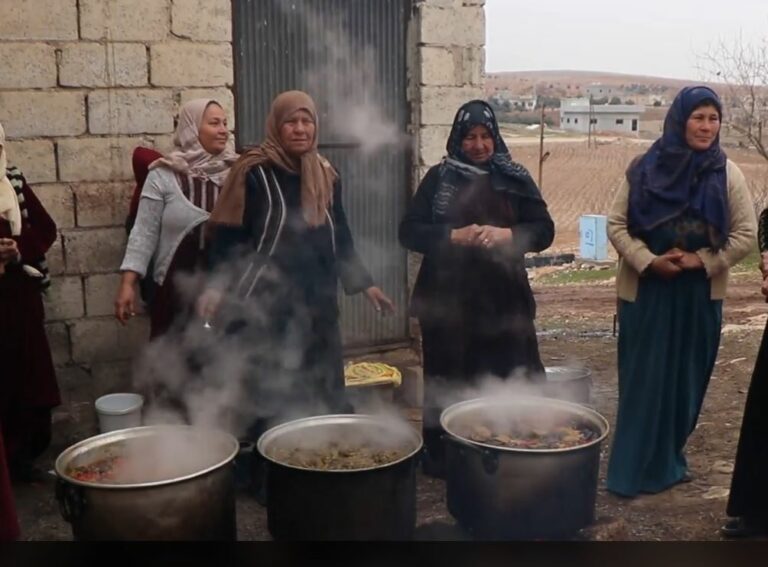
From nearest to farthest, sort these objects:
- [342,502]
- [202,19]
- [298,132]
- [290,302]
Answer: [342,502], [298,132], [290,302], [202,19]

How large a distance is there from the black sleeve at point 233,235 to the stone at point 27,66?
36.2 inches

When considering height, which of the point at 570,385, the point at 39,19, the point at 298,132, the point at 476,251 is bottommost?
the point at 570,385

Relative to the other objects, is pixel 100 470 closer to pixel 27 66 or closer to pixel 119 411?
pixel 119 411

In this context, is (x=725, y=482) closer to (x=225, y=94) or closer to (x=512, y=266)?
(x=512, y=266)

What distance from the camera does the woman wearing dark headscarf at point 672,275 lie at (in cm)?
239

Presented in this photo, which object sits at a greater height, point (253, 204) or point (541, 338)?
point (253, 204)

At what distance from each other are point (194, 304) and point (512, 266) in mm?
991

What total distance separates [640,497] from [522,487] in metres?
0.76

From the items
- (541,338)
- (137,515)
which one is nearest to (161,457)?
(137,515)

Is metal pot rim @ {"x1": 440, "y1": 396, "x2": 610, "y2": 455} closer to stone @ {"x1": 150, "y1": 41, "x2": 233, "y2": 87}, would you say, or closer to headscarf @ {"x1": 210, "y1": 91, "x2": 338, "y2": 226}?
headscarf @ {"x1": 210, "y1": 91, "x2": 338, "y2": 226}

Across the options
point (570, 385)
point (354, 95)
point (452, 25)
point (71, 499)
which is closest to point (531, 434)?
point (570, 385)

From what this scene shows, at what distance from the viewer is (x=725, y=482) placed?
2705mm

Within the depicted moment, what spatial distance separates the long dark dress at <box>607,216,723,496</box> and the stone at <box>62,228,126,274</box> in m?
1.78

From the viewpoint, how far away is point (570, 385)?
3.12 meters
